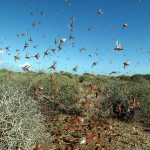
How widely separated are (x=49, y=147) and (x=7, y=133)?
73.2 inches

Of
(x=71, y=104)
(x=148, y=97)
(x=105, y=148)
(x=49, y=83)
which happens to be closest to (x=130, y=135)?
(x=105, y=148)

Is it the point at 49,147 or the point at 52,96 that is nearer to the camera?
the point at 49,147

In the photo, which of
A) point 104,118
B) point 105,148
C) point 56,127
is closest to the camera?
point 105,148

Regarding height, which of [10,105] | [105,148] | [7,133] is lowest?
[105,148]

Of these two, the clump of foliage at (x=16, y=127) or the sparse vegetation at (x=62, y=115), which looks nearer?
the clump of foliage at (x=16, y=127)

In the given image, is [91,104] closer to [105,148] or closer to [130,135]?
[130,135]

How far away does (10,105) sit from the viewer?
7.84 m

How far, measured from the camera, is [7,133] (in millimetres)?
6953

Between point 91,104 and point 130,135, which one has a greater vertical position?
point 91,104

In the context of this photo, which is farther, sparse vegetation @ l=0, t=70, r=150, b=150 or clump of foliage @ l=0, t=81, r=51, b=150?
sparse vegetation @ l=0, t=70, r=150, b=150

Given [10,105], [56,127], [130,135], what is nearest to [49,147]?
[10,105]

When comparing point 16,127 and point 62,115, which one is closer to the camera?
point 16,127

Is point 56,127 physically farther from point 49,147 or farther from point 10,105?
point 10,105

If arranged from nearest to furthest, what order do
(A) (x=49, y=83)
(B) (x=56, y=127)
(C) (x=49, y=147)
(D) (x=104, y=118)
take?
(C) (x=49, y=147) < (B) (x=56, y=127) < (D) (x=104, y=118) < (A) (x=49, y=83)
